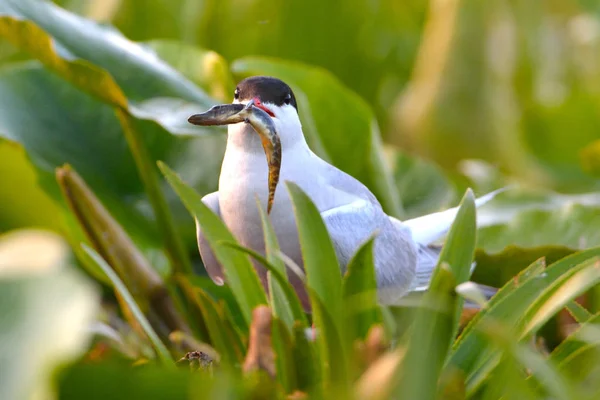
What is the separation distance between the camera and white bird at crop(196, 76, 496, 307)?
2.12ft

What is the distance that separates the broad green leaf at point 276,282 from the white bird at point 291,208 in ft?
0.06

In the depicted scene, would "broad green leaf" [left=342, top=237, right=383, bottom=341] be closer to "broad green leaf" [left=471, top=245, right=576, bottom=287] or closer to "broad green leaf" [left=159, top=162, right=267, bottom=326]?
"broad green leaf" [left=159, top=162, right=267, bottom=326]

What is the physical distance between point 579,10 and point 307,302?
2305 mm

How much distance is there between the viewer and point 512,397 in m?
0.56

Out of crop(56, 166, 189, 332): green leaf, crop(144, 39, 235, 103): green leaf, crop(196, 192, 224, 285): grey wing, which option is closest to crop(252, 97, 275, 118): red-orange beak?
crop(196, 192, 224, 285): grey wing

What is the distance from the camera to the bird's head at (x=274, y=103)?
0.65 meters

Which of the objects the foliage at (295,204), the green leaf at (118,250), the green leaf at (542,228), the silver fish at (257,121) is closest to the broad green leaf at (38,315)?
the foliage at (295,204)

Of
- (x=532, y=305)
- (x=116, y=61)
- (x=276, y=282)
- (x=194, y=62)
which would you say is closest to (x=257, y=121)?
(x=276, y=282)

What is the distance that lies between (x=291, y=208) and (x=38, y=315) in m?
0.24

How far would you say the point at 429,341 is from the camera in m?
0.57

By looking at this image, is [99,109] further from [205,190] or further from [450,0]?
[450,0]

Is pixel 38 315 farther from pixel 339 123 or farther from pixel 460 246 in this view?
pixel 339 123

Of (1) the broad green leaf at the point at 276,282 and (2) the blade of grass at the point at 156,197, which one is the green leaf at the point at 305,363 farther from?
(2) the blade of grass at the point at 156,197

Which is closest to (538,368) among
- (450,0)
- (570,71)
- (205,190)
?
(205,190)
